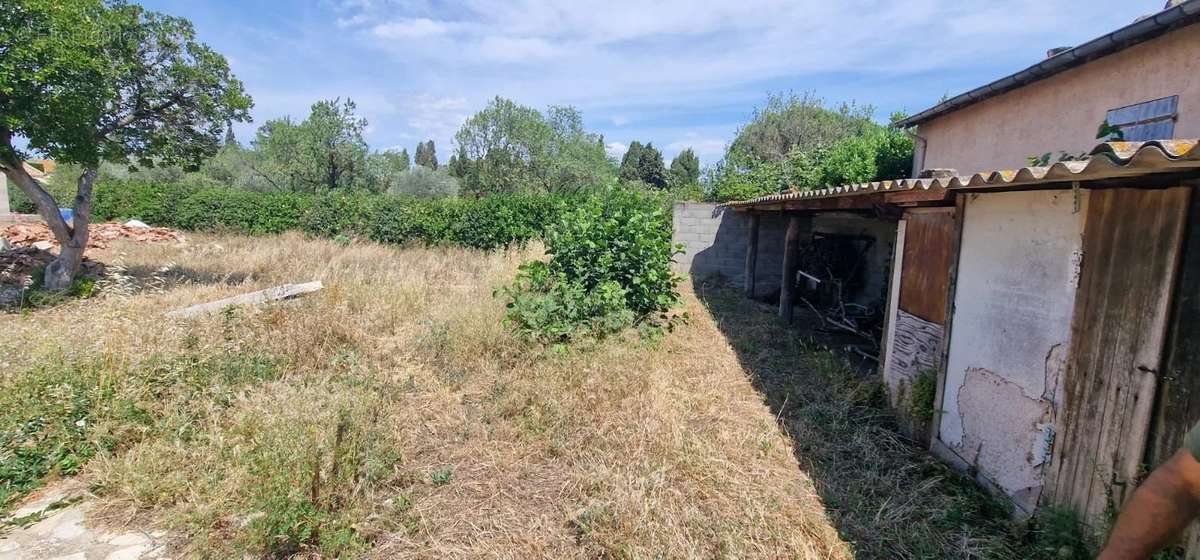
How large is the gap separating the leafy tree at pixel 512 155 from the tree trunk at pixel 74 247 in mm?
17988

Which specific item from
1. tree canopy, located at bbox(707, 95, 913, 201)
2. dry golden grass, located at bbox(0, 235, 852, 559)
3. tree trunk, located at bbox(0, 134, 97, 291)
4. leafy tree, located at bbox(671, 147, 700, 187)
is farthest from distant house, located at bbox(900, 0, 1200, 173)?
leafy tree, located at bbox(671, 147, 700, 187)

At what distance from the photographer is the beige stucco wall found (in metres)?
4.89

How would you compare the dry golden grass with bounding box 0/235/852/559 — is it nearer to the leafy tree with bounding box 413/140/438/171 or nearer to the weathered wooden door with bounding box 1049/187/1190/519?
the weathered wooden door with bounding box 1049/187/1190/519

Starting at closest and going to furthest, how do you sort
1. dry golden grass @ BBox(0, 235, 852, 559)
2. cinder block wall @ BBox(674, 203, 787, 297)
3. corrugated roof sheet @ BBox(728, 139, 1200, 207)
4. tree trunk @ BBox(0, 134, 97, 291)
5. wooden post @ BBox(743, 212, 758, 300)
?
corrugated roof sheet @ BBox(728, 139, 1200, 207) → dry golden grass @ BBox(0, 235, 852, 559) → tree trunk @ BBox(0, 134, 97, 291) → wooden post @ BBox(743, 212, 758, 300) → cinder block wall @ BBox(674, 203, 787, 297)

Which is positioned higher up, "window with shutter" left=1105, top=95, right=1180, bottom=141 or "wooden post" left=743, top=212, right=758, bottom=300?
"window with shutter" left=1105, top=95, right=1180, bottom=141

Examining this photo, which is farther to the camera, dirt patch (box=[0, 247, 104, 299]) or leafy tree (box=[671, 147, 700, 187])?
leafy tree (box=[671, 147, 700, 187])

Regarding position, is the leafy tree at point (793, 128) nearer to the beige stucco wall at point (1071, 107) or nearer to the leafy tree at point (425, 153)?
the beige stucco wall at point (1071, 107)

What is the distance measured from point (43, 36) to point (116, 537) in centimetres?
726

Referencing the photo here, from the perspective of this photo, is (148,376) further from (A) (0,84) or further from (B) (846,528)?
(A) (0,84)

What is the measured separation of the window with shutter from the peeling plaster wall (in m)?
3.63

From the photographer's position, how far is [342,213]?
596 inches

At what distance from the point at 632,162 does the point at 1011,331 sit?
173ft

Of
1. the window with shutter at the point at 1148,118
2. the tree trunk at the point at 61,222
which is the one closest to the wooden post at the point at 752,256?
the window with shutter at the point at 1148,118

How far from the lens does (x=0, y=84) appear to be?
6.11 m
